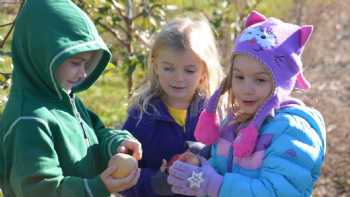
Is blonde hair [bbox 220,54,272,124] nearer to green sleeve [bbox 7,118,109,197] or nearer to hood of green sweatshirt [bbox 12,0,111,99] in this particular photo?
hood of green sweatshirt [bbox 12,0,111,99]

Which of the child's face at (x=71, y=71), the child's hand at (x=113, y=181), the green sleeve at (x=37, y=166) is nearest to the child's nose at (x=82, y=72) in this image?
the child's face at (x=71, y=71)

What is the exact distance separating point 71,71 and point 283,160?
910 mm

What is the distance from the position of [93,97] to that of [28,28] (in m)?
5.97

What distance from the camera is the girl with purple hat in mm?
2973

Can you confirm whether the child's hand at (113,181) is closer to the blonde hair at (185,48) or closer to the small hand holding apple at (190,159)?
the small hand holding apple at (190,159)

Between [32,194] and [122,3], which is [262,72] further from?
[122,3]

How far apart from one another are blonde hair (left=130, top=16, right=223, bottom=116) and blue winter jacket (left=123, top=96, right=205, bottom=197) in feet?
0.17

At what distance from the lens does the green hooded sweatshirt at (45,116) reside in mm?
2904

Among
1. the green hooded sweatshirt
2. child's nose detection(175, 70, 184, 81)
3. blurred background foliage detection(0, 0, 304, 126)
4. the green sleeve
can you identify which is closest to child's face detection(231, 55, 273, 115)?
child's nose detection(175, 70, 184, 81)

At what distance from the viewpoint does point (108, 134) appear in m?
3.34

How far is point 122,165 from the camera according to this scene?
9.93ft

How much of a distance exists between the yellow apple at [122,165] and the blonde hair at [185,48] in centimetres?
65

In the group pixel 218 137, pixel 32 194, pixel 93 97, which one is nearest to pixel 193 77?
pixel 218 137

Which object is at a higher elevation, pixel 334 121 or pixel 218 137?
pixel 218 137
